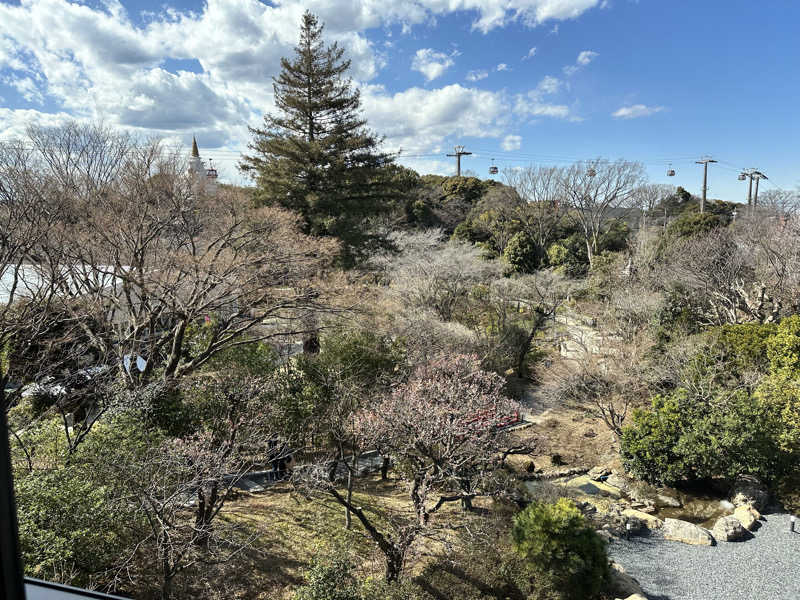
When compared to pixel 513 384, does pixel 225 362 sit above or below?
above

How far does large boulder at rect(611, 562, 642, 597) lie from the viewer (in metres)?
5.93

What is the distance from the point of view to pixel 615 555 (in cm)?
704

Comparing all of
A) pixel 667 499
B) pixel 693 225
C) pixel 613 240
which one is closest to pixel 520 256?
pixel 693 225

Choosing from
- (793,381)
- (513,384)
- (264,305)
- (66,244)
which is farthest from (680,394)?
(66,244)

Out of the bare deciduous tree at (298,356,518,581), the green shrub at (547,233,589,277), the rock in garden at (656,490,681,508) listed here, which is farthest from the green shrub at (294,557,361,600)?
the green shrub at (547,233,589,277)

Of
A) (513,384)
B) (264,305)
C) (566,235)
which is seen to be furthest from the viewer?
(566,235)

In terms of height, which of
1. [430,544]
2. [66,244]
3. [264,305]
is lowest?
[430,544]

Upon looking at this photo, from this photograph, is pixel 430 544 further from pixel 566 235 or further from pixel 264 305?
pixel 566 235

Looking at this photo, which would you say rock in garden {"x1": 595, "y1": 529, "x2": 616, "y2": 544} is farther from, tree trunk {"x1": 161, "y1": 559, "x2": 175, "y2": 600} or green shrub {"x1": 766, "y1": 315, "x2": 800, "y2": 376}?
tree trunk {"x1": 161, "y1": 559, "x2": 175, "y2": 600}

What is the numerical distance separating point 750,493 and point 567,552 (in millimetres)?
4548

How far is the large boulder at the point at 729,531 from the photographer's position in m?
7.11

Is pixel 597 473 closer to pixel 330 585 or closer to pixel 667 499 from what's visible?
pixel 667 499

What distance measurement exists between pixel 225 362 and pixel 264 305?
4.09 feet

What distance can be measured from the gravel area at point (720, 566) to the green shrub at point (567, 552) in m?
1.10
